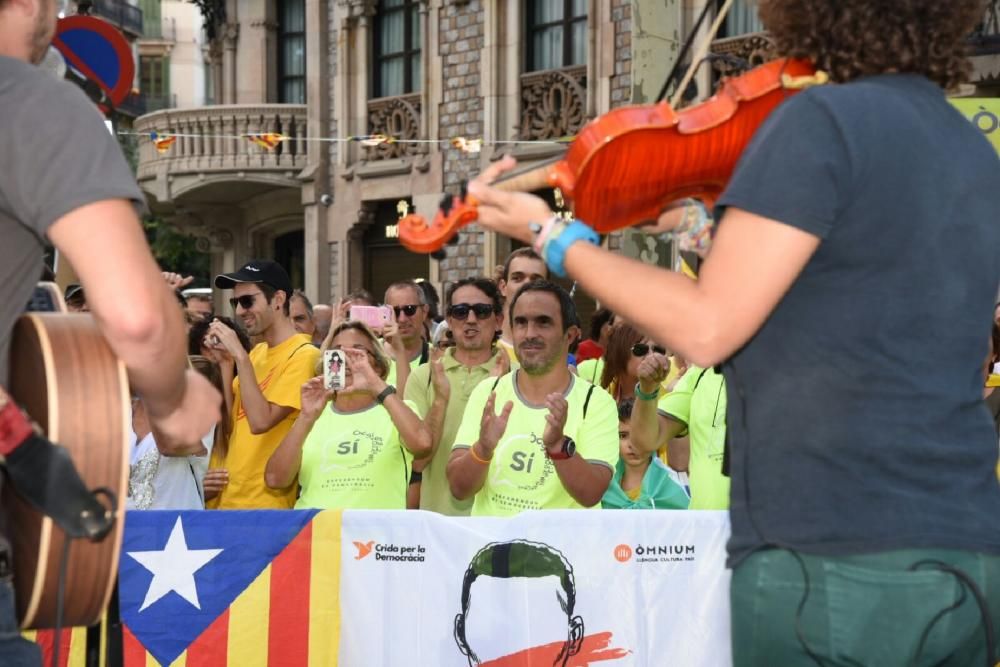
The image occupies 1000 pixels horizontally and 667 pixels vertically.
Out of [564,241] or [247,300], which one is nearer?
[564,241]

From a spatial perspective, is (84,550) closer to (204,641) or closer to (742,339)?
(742,339)

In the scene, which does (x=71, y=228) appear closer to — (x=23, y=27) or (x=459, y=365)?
(x=23, y=27)

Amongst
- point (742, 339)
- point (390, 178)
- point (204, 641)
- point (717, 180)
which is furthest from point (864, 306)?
point (390, 178)

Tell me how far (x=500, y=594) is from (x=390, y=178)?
1732 centimetres

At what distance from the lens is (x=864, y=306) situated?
229 cm

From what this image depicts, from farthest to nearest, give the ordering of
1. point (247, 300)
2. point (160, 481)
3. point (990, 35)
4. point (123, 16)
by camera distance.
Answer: point (123, 16) → point (990, 35) → point (247, 300) → point (160, 481)

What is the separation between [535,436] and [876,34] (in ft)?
11.5

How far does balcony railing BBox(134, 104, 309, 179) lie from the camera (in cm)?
2442

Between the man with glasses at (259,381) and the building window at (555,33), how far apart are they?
13.0 metres

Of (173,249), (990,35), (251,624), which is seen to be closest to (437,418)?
(251,624)

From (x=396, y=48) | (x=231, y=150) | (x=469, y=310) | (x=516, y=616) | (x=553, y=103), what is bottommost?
(x=516, y=616)

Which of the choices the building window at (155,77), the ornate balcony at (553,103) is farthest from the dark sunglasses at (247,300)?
the building window at (155,77)

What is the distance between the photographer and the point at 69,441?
2.40 meters

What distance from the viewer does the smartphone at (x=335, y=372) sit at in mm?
A: 6252
